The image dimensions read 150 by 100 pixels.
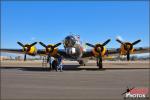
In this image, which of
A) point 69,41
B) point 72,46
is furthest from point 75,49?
point 69,41

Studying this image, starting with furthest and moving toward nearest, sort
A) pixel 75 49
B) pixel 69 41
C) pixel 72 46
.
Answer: pixel 75 49 → pixel 72 46 → pixel 69 41

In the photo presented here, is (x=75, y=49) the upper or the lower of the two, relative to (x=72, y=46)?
lower

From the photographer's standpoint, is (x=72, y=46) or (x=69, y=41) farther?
(x=72, y=46)

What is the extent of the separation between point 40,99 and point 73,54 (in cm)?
2486

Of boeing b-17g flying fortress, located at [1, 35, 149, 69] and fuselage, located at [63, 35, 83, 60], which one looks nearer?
fuselage, located at [63, 35, 83, 60]

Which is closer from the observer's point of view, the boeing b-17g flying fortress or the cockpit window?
the cockpit window

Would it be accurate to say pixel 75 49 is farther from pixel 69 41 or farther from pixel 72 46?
pixel 69 41

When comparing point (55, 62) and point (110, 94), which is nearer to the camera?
point (110, 94)

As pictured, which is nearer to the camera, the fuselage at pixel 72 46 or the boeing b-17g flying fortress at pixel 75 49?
the fuselage at pixel 72 46

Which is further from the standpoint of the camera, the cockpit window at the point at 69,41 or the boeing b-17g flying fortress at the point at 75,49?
the boeing b-17g flying fortress at the point at 75,49

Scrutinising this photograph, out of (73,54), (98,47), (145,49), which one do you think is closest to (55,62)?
(73,54)

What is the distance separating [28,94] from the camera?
40.2 ft

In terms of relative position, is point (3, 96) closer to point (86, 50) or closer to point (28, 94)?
point (28, 94)

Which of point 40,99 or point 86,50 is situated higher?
point 86,50
